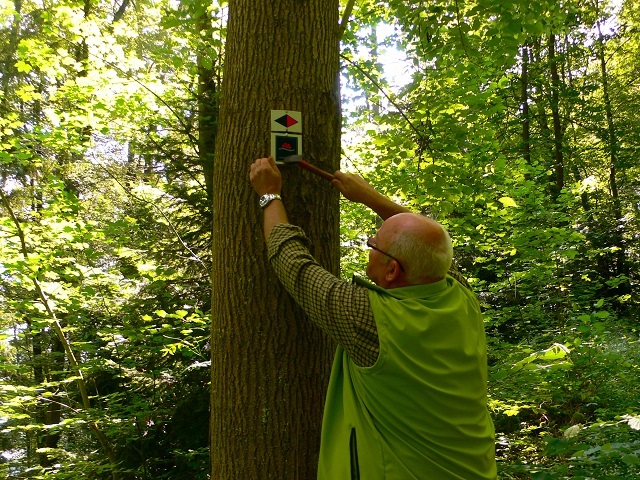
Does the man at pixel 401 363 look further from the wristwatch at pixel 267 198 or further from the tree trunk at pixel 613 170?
the tree trunk at pixel 613 170

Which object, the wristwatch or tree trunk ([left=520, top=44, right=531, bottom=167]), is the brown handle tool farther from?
tree trunk ([left=520, top=44, right=531, bottom=167])

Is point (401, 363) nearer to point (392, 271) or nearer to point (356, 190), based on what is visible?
point (392, 271)

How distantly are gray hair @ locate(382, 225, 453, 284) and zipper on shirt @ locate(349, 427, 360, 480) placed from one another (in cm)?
60

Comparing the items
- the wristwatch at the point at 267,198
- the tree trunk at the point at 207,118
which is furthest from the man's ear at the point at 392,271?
the tree trunk at the point at 207,118

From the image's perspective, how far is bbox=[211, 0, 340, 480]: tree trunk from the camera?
1.98m

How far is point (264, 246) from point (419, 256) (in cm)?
71

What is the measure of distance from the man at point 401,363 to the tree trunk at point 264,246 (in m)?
0.27

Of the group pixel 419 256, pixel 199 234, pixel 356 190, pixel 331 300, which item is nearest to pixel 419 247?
pixel 419 256

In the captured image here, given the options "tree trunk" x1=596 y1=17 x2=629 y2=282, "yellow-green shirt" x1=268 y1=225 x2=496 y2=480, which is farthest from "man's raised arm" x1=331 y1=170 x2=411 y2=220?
"tree trunk" x1=596 y1=17 x2=629 y2=282

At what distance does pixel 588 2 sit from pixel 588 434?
54.8ft

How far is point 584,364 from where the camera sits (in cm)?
546

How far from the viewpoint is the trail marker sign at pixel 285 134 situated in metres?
2.14

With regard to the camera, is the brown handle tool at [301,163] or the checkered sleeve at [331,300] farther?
the brown handle tool at [301,163]

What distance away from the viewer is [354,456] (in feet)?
5.32
